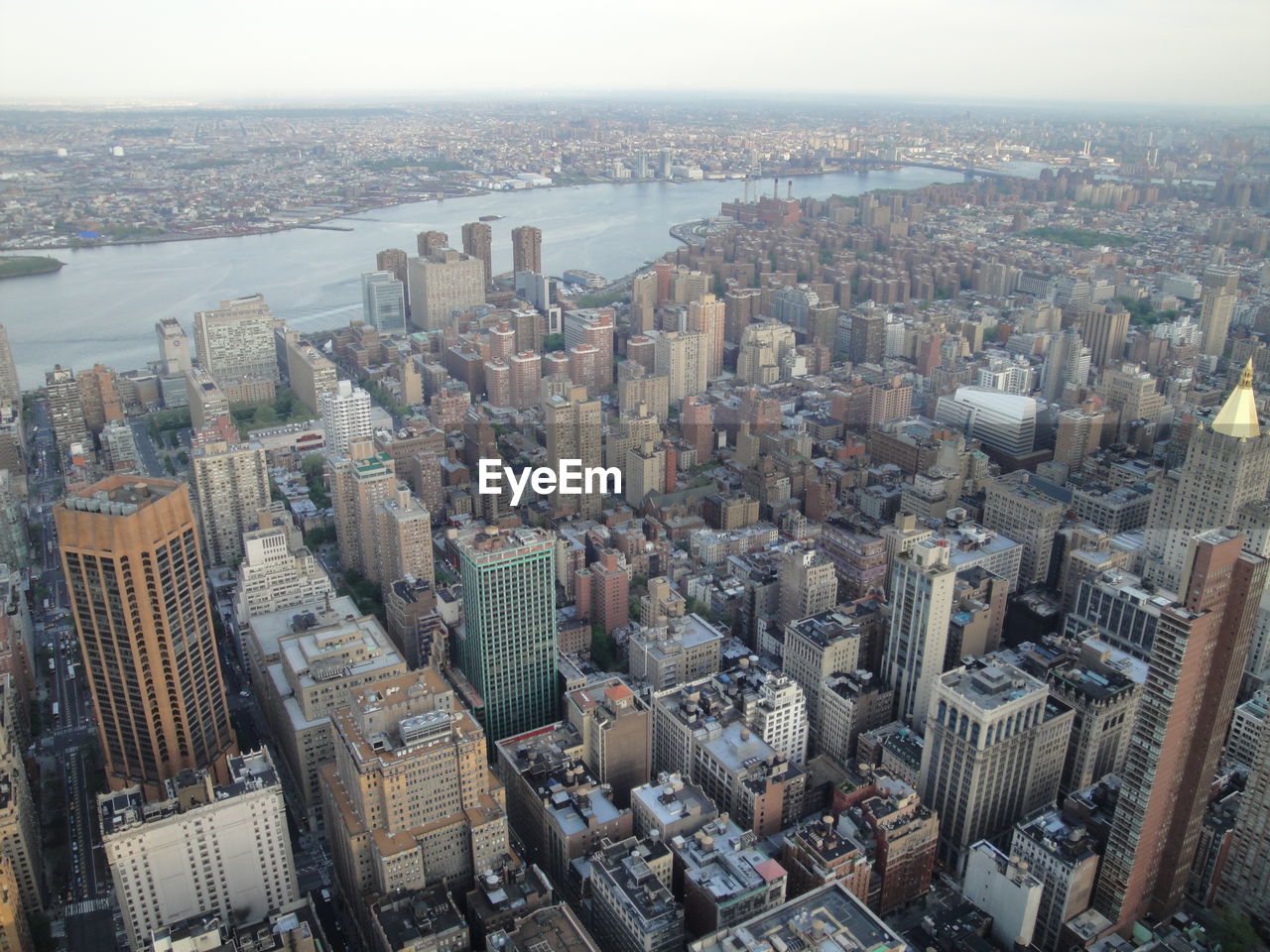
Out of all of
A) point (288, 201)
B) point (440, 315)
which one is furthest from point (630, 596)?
point (288, 201)

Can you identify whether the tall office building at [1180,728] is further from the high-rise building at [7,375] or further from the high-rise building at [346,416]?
the high-rise building at [7,375]

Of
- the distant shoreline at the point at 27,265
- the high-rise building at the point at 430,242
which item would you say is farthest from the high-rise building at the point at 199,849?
the high-rise building at the point at 430,242

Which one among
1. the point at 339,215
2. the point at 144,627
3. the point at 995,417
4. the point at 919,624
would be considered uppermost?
the point at 339,215

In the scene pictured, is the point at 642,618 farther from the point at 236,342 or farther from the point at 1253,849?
the point at 236,342

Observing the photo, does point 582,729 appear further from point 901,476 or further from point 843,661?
point 901,476

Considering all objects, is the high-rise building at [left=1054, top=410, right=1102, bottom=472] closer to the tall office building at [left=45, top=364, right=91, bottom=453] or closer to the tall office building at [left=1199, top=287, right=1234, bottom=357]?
the tall office building at [left=1199, top=287, right=1234, bottom=357]

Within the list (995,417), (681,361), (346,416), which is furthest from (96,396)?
(995,417)
